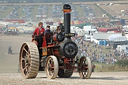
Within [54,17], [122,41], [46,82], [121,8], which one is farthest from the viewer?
[121,8]

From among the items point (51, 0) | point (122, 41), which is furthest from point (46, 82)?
point (51, 0)

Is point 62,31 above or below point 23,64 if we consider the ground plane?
above

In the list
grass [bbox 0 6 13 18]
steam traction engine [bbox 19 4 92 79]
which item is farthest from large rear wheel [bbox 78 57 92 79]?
grass [bbox 0 6 13 18]

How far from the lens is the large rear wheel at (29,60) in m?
12.7

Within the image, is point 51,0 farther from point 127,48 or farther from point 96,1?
point 127,48

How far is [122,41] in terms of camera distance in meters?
65.9

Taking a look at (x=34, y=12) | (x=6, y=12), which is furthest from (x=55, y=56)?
(x=6, y=12)

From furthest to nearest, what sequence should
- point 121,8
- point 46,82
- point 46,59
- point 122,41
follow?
point 121,8 → point 122,41 → point 46,59 → point 46,82

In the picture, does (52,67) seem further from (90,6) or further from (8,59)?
(90,6)

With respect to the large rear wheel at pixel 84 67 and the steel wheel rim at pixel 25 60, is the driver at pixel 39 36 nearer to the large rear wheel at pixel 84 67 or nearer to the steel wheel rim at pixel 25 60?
the steel wheel rim at pixel 25 60

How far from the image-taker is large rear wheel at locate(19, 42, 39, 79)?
41.5ft

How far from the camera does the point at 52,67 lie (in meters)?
12.6

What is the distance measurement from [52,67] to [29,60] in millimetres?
924

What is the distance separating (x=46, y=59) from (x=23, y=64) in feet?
3.80
